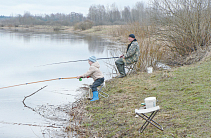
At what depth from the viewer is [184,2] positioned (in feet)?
35.6

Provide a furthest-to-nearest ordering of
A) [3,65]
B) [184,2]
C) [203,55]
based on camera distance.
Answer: [3,65] → [184,2] → [203,55]

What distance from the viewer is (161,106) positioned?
498 cm

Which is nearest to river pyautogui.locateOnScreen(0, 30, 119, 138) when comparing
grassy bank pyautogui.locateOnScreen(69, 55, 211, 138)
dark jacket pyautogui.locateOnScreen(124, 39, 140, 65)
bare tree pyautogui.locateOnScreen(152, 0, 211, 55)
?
grassy bank pyautogui.locateOnScreen(69, 55, 211, 138)

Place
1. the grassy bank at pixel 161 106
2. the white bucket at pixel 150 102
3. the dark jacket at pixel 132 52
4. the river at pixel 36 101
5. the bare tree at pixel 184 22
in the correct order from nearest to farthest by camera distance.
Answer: the white bucket at pixel 150 102
the grassy bank at pixel 161 106
the river at pixel 36 101
the dark jacket at pixel 132 52
the bare tree at pixel 184 22

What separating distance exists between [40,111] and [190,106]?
10.9ft

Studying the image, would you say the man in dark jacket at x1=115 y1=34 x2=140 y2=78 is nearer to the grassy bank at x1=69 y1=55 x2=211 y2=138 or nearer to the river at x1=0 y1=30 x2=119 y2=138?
the grassy bank at x1=69 y1=55 x2=211 y2=138

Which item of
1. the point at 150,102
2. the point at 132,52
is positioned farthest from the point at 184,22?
the point at 150,102

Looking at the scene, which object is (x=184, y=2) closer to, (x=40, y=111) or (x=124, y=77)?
(x=124, y=77)

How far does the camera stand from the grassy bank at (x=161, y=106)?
387 centimetres

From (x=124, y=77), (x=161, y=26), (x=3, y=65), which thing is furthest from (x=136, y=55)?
(x=3, y=65)

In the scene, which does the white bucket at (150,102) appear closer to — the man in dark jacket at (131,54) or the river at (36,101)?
the river at (36,101)

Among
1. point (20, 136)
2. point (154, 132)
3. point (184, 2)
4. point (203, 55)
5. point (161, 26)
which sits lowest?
point (20, 136)

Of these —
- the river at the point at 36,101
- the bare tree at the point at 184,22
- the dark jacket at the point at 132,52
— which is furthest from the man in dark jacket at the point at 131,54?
the bare tree at the point at 184,22

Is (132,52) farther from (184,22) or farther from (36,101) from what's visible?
(184,22)
